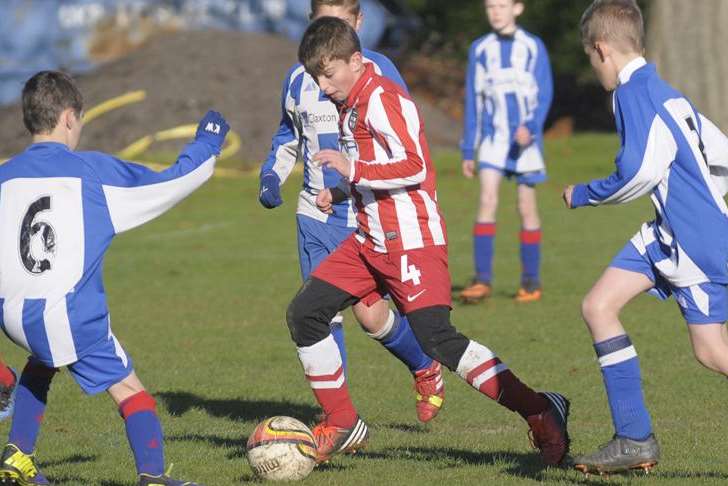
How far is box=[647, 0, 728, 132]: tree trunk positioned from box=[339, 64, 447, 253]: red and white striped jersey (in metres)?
16.8

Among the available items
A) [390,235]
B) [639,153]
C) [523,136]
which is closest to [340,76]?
[390,235]

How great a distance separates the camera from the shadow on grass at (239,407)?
7883 mm

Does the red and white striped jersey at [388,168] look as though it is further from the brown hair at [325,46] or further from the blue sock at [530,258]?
the blue sock at [530,258]

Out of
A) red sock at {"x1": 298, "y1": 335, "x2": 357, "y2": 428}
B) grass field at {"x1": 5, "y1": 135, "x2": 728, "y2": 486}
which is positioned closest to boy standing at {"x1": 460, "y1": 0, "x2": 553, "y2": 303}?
grass field at {"x1": 5, "y1": 135, "x2": 728, "y2": 486}

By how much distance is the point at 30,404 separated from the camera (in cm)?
605

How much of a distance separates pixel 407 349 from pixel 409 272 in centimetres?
107

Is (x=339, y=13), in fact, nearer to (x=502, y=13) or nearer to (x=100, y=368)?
(x=100, y=368)

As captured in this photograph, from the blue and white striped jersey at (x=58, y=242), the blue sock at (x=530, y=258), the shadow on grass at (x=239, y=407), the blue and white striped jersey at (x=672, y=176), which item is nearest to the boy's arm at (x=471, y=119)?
the blue sock at (x=530, y=258)

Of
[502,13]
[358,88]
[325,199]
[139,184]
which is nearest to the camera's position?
[139,184]

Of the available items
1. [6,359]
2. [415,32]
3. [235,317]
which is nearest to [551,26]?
[415,32]

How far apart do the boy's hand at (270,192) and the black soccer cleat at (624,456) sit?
207 cm

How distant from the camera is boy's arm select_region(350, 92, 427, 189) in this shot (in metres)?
6.12

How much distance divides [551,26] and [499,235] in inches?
498

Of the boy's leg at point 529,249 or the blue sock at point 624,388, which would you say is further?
the boy's leg at point 529,249
